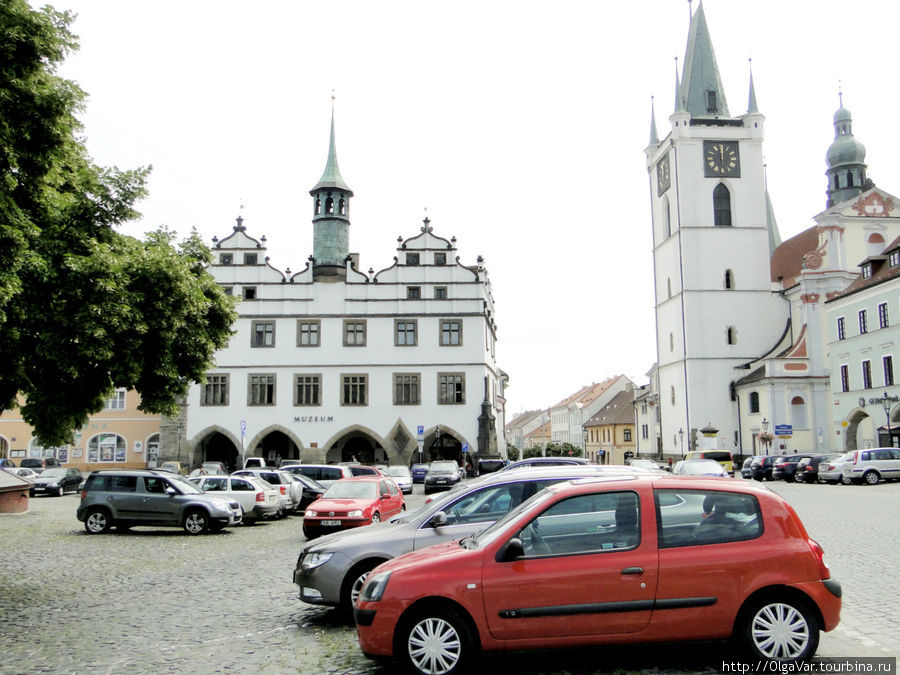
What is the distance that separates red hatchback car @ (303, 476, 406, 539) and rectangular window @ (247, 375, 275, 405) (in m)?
34.8

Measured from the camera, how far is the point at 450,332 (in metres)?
51.9

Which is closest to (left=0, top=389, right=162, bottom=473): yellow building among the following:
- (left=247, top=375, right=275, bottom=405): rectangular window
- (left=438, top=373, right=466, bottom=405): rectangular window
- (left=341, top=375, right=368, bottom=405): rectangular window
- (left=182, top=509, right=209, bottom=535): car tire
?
(left=247, top=375, right=275, bottom=405): rectangular window

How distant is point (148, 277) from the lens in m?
12.8

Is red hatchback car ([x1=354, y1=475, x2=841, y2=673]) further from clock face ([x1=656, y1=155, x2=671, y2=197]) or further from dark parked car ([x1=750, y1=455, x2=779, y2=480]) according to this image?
clock face ([x1=656, y1=155, x2=671, y2=197])

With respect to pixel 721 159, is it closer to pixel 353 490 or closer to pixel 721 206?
pixel 721 206

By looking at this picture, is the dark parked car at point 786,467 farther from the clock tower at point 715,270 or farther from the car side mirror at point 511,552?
the car side mirror at point 511,552

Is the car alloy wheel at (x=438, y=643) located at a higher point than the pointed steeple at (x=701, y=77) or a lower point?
lower

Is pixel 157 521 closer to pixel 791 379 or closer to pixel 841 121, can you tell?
pixel 791 379

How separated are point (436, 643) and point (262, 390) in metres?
47.6

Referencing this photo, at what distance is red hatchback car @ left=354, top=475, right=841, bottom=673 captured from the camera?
6.43 metres

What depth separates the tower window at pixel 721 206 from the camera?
63594 millimetres

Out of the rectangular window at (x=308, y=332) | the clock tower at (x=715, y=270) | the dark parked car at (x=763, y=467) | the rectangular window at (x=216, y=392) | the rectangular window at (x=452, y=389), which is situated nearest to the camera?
the dark parked car at (x=763, y=467)

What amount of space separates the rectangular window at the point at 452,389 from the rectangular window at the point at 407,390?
156 centimetres

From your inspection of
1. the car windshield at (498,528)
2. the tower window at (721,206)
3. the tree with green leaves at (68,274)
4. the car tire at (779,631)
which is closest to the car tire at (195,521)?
the tree with green leaves at (68,274)
